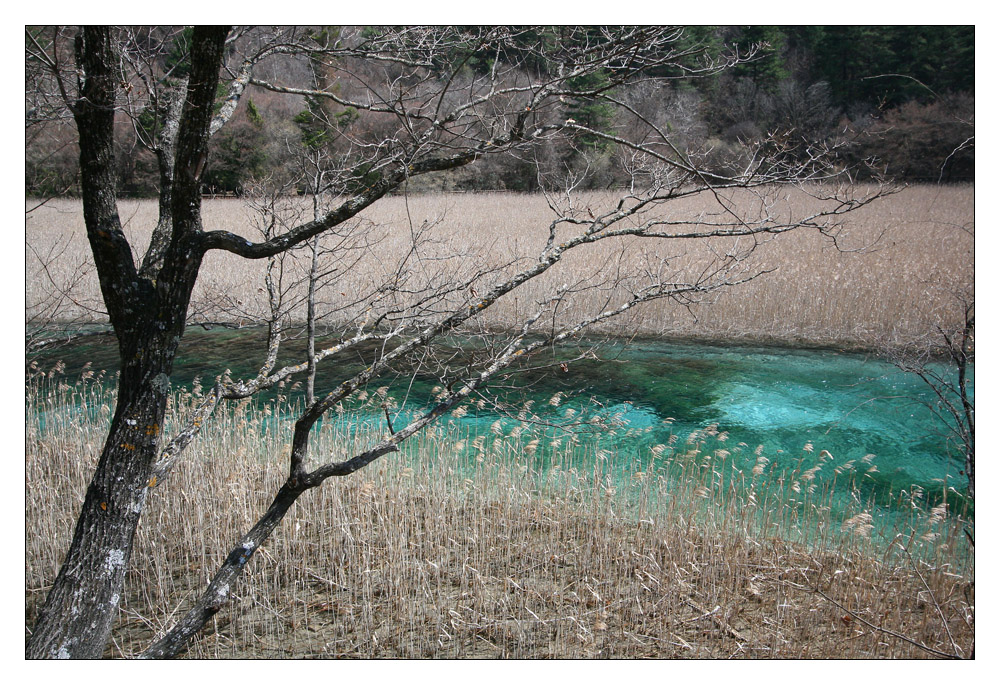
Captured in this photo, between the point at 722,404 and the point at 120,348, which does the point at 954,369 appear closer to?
the point at 722,404

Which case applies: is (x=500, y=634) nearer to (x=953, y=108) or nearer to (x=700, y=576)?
(x=700, y=576)

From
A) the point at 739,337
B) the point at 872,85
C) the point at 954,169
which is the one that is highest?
the point at 872,85

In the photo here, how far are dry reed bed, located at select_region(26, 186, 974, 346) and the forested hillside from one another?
24.4 inches

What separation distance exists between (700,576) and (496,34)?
2.57 metres

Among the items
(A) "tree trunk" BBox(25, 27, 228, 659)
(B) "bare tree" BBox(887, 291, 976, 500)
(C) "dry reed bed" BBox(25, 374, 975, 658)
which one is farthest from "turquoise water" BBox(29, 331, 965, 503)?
(A) "tree trunk" BBox(25, 27, 228, 659)

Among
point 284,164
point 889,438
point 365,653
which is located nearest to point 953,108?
point 889,438

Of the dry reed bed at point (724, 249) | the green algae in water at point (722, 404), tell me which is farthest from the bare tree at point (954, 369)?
the dry reed bed at point (724, 249)

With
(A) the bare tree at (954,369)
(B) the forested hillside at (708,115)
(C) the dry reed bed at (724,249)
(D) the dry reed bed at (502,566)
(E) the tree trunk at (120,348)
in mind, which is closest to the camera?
(E) the tree trunk at (120,348)

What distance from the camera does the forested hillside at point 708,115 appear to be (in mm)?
2930

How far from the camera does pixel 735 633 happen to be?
109 inches

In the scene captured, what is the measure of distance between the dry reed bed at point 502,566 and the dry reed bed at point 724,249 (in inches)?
96.5

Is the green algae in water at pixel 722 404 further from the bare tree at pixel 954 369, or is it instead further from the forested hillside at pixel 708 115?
the forested hillside at pixel 708 115

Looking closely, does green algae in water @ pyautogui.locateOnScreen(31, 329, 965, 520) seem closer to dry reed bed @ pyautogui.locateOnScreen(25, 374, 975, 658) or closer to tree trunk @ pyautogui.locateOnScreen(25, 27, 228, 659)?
dry reed bed @ pyautogui.locateOnScreen(25, 374, 975, 658)

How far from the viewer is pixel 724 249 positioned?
26.8ft
